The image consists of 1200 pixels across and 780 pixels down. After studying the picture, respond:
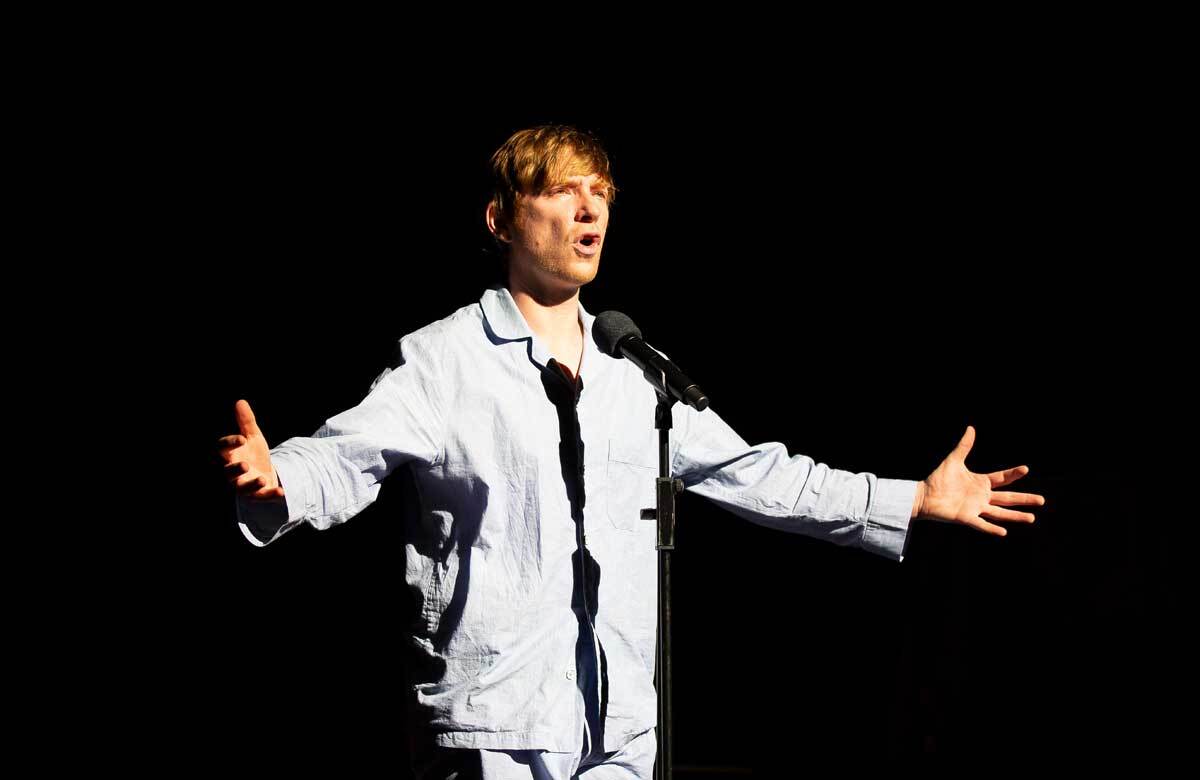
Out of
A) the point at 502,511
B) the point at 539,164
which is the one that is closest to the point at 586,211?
the point at 539,164

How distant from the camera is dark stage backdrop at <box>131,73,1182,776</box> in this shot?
329 cm

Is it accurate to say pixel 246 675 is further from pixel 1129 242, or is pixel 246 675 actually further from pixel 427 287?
pixel 1129 242

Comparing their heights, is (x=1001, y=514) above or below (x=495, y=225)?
below

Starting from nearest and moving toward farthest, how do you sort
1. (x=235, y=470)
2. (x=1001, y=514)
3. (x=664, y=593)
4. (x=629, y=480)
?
(x=235, y=470)
(x=664, y=593)
(x=629, y=480)
(x=1001, y=514)

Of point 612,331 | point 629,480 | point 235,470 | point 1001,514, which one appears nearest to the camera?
point 235,470

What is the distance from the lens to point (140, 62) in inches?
126

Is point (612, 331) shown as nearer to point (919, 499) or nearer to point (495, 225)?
point (495, 225)

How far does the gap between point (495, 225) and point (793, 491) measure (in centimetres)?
65

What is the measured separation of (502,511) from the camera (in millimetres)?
1789

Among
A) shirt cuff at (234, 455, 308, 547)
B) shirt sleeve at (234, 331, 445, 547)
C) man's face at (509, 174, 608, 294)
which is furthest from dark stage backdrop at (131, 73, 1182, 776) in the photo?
shirt cuff at (234, 455, 308, 547)

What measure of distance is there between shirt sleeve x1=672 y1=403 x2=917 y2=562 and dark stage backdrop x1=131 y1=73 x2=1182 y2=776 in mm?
1212

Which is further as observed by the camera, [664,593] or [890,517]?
[890,517]

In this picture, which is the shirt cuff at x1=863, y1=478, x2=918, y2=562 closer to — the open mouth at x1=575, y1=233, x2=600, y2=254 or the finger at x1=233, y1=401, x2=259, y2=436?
the open mouth at x1=575, y1=233, x2=600, y2=254

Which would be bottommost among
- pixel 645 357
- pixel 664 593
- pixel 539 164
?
pixel 664 593
